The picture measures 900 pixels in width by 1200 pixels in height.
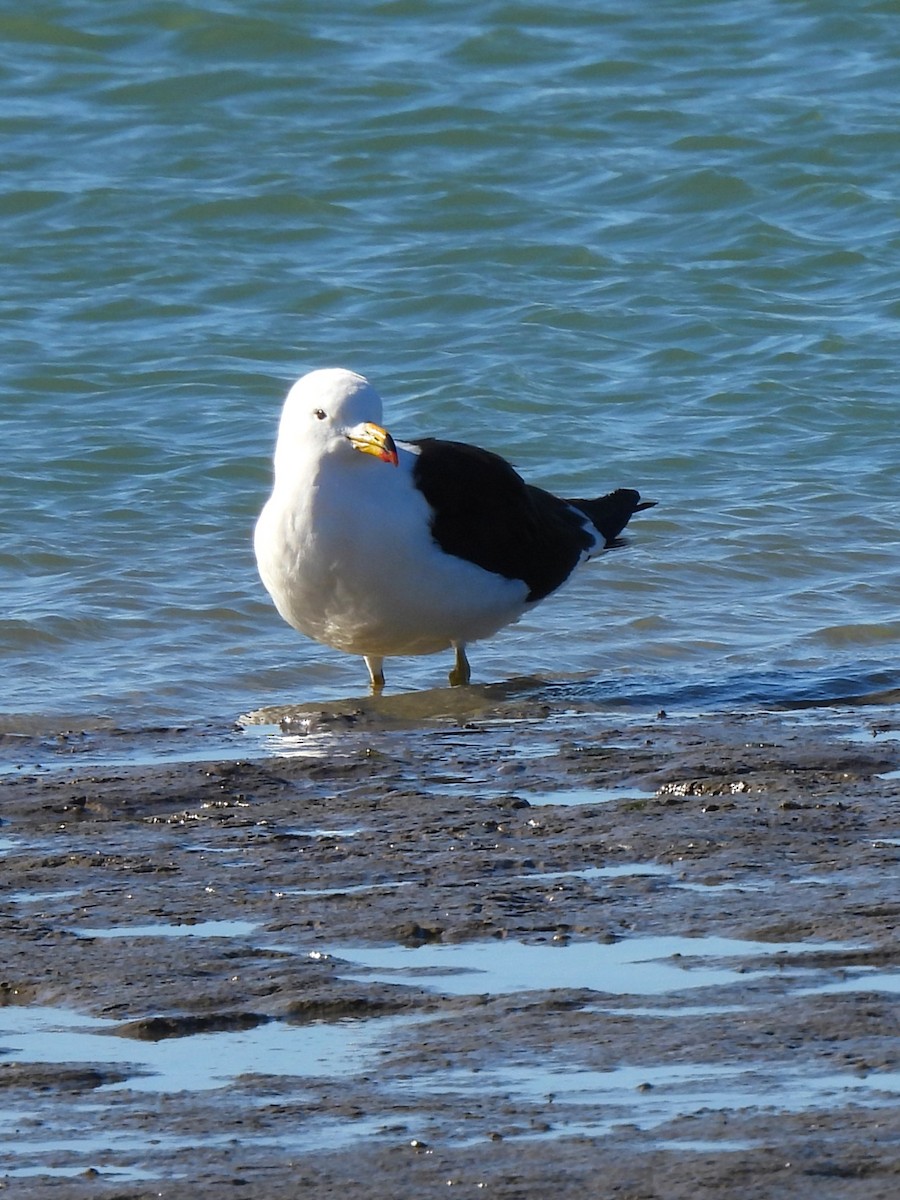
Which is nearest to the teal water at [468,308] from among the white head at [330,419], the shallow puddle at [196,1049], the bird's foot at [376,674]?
the bird's foot at [376,674]

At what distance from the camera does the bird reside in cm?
666

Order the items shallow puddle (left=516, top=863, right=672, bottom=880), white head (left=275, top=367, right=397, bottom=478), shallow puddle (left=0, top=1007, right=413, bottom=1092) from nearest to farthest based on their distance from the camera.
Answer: shallow puddle (left=0, top=1007, right=413, bottom=1092), shallow puddle (left=516, top=863, right=672, bottom=880), white head (left=275, top=367, right=397, bottom=478)

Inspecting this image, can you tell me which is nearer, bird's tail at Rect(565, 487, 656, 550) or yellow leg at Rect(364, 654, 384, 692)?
yellow leg at Rect(364, 654, 384, 692)

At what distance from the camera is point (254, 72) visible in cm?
1622

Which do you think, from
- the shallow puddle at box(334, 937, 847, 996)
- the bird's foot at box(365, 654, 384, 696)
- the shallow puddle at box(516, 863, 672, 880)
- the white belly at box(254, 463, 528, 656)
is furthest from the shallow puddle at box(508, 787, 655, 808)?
the bird's foot at box(365, 654, 384, 696)

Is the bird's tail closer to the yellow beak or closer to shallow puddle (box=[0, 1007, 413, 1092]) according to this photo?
the yellow beak

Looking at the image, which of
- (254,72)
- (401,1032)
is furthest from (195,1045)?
(254,72)

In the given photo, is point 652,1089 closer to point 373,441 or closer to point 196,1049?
point 196,1049

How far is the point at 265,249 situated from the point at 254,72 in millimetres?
3023

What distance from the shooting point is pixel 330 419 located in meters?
6.71

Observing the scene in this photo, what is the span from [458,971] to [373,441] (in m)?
2.74

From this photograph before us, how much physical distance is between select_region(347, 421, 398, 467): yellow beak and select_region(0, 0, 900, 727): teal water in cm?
111

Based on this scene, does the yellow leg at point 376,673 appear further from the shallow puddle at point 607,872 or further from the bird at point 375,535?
the shallow puddle at point 607,872

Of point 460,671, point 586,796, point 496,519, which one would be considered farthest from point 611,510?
point 586,796
